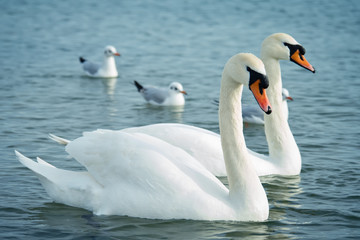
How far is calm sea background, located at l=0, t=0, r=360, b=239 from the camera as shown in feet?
24.6

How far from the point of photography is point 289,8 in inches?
1214

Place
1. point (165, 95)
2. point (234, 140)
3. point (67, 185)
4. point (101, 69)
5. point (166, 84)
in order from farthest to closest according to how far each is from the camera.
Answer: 1. point (101, 69)
2. point (166, 84)
3. point (165, 95)
4. point (67, 185)
5. point (234, 140)

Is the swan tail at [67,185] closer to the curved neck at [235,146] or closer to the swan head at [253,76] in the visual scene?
the curved neck at [235,146]

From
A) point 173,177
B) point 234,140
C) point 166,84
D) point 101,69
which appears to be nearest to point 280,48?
point 234,140

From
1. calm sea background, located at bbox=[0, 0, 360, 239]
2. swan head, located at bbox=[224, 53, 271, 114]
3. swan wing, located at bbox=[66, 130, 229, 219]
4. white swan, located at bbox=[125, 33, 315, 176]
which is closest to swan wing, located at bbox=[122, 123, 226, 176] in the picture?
white swan, located at bbox=[125, 33, 315, 176]

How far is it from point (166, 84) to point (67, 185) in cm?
913

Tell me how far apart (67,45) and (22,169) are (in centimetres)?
1253

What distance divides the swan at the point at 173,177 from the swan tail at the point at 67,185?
1cm

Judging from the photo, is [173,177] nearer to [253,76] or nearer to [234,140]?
[234,140]

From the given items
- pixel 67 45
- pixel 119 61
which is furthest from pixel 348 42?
pixel 67 45

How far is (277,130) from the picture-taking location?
962cm

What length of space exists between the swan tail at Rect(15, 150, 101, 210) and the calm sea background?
140 millimetres

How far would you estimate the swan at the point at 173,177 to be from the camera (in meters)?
7.18

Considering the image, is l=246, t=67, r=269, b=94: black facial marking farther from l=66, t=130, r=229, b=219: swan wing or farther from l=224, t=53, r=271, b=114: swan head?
l=66, t=130, r=229, b=219: swan wing
